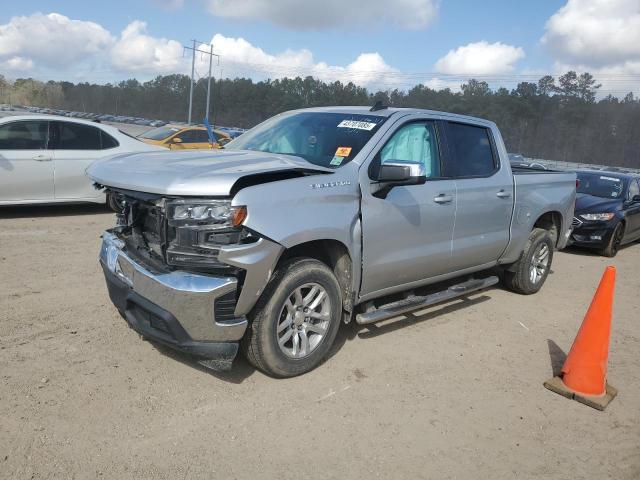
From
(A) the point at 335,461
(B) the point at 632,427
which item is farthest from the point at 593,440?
(A) the point at 335,461

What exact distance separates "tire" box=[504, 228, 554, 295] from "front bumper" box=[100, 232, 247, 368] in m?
3.97

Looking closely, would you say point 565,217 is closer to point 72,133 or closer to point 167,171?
point 167,171

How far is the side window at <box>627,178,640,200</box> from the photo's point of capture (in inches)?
412

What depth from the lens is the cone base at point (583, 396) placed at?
383cm

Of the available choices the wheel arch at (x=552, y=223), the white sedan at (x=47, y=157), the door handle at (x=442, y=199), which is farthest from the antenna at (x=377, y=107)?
the white sedan at (x=47, y=157)

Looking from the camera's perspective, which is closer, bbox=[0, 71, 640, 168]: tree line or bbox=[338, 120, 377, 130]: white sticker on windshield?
bbox=[338, 120, 377, 130]: white sticker on windshield

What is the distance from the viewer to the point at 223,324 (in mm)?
3293

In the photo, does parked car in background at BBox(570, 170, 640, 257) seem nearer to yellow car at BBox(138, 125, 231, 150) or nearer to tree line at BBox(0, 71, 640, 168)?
yellow car at BBox(138, 125, 231, 150)

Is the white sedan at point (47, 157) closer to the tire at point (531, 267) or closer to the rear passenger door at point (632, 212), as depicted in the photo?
the tire at point (531, 267)

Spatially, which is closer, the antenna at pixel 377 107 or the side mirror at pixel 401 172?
the side mirror at pixel 401 172

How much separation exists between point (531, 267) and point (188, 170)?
451 cm

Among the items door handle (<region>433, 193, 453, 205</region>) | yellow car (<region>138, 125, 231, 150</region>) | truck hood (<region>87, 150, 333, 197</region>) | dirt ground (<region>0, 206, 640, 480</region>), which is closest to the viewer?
dirt ground (<region>0, 206, 640, 480</region>)

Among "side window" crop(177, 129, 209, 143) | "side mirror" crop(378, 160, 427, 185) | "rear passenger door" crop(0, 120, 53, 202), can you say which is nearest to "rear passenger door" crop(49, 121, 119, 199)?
"rear passenger door" crop(0, 120, 53, 202)

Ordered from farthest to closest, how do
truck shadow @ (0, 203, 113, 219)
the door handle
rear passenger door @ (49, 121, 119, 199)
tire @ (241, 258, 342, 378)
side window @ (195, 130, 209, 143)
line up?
side window @ (195, 130, 209, 143) → truck shadow @ (0, 203, 113, 219) → rear passenger door @ (49, 121, 119, 199) → the door handle → tire @ (241, 258, 342, 378)
